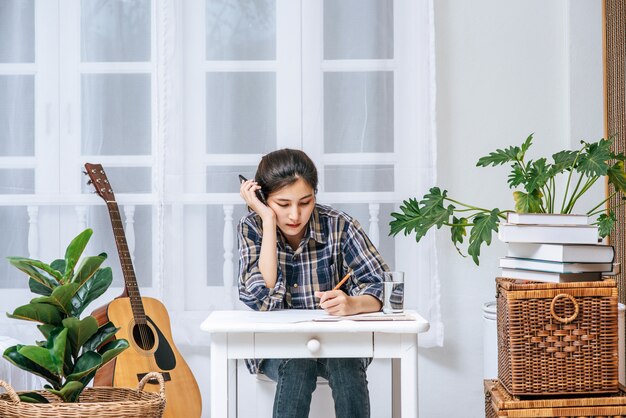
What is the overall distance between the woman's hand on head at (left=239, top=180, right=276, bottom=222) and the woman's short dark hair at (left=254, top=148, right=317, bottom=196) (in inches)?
1.5

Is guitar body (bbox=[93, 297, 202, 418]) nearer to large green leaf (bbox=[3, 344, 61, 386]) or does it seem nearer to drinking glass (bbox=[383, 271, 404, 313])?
drinking glass (bbox=[383, 271, 404, 313])

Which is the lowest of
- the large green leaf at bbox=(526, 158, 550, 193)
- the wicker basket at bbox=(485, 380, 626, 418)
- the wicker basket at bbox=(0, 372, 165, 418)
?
Result: the wicker basket at bbox=(485, 380, 626, 418)

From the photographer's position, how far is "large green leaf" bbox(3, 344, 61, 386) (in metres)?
1.46

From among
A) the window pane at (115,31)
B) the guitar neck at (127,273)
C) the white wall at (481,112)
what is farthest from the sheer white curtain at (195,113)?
the guitar neck at (127,273)

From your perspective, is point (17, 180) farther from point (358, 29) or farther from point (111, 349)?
point (111, 349)

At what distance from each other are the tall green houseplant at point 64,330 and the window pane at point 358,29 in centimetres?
168

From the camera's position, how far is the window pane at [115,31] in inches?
118

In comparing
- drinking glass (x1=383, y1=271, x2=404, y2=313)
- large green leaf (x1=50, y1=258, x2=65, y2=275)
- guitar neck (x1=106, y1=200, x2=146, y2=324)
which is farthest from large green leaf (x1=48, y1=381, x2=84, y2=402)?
guitar neck (x1=106, y1=200, x2=146, y2=324)

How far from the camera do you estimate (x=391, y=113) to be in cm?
299

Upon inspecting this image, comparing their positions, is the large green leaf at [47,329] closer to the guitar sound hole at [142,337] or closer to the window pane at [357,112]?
the guitar sound hole at [142,337]

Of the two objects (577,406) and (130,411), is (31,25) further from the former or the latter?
(577,406)

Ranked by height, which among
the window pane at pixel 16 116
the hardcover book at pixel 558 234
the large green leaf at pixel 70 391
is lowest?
the large green leaf at pixel 70 391

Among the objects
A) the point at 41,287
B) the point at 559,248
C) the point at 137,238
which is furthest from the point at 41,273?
the point at 137,238

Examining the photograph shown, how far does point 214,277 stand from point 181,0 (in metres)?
1.06
